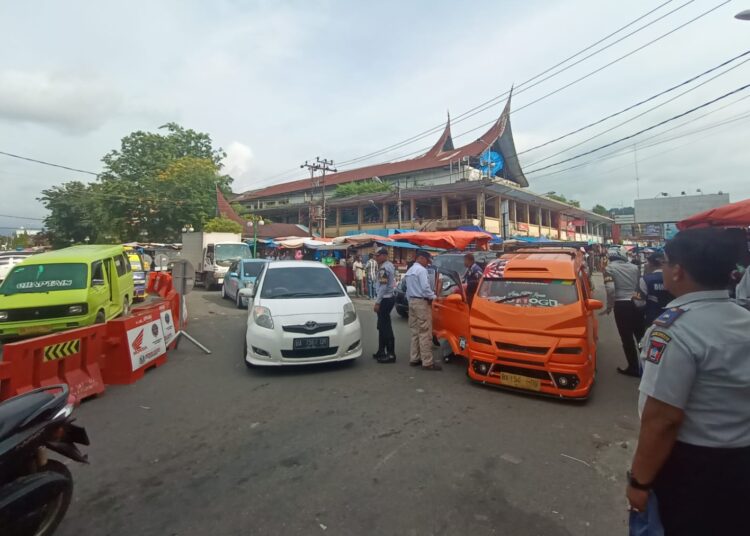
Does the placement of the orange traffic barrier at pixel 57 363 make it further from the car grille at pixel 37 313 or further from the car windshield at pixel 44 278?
the car windshield at pixel 44 278

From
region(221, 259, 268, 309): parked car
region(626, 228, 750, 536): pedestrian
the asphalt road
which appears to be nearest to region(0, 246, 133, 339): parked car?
the asphalt road

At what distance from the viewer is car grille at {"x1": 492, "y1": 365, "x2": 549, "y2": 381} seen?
464 cm

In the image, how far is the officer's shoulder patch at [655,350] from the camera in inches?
59.2

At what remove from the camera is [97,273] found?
872 cm

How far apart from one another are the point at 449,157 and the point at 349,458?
32003 millimetres

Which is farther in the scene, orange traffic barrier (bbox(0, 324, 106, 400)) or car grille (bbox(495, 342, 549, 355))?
car grille (bbox(495, 342, 549, 355))

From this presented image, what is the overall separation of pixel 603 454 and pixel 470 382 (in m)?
1.99

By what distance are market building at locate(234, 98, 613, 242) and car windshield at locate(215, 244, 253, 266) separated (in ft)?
33.2

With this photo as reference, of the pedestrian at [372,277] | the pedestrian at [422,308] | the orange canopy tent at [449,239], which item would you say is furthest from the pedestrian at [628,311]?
the pedestrian at [372,277]

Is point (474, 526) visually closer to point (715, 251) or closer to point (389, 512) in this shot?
point (389, 512)

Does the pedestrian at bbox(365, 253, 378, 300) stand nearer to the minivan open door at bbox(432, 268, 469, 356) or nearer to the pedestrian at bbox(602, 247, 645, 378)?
the minivan open door at bbox(432, 268, 469, 356)

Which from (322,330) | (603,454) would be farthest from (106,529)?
(603,454)

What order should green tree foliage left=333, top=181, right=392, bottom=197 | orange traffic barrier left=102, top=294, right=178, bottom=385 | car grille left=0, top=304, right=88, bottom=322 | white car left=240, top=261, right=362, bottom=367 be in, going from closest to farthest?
orange traffic barrier left=102, top=294, right=178, bottom=385, white car left=240, top=261, right=362, bottom=367, car grille left=0, top=304, right=88, bottom=322, green tree foliage left=333, top=181, right=392, bottom=197

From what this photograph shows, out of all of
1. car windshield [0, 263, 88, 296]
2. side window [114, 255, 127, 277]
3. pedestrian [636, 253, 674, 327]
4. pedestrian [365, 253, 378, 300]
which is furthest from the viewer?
pedestrian [365, 253, 378, 300]
